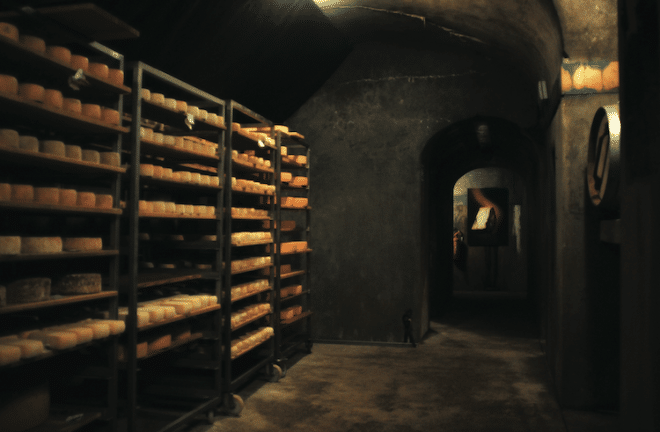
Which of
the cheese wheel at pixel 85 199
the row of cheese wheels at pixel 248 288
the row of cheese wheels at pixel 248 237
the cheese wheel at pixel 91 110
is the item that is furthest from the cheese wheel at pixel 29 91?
the row of cheese wheels at pixel 248 288

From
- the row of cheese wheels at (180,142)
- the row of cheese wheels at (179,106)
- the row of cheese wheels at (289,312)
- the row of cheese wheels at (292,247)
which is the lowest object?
the row of cheese wheels at (289,312)

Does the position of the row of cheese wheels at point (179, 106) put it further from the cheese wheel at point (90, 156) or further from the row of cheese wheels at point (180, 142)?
the cheese wheel at point (90, 156)

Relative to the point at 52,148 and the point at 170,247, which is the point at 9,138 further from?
the point at 170,247

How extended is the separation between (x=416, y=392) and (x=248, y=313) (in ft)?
6.01

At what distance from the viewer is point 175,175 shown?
4020 mm

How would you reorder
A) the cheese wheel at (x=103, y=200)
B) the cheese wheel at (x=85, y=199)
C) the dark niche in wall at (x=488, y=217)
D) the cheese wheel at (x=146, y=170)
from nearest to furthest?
the cheese wheel at (x=85, y=199)
the cheese wheel at (x=103, y=200)
the cheese wheel at (x=146, y=170)
the dark niche in wall at (x=488, y=217)

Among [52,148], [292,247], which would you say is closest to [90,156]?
[52,148]

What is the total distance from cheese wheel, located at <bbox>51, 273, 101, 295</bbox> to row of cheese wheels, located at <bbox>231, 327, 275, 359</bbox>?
1911 millimetres

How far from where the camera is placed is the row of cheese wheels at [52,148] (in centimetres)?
264

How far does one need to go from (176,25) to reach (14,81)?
2.05m

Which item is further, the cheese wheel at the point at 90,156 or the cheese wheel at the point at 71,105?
the cheese wheel at the point at 90,156

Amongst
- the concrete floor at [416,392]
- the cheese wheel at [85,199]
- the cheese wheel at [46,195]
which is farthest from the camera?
the concrete floor at [416,392]

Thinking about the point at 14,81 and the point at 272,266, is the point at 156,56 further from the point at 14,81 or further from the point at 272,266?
the point at 272,266

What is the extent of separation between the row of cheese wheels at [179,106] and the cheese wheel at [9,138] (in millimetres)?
1065
